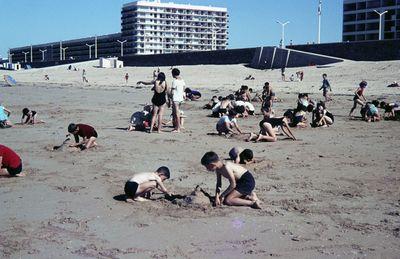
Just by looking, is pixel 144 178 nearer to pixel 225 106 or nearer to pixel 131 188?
pixel 131 188

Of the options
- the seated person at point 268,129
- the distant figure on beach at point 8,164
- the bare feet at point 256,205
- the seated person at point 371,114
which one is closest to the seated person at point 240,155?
the bare feet at point 256,205

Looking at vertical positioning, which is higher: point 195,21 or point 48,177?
point 195,21

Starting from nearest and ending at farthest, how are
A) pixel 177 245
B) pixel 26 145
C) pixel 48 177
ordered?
pixel 177 245 < pixel 48 177 < pixel 26 145

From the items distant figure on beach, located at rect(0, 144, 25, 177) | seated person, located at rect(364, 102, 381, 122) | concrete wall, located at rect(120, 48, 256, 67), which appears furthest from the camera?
concrete wall, located at rect(120, 48, 256, 67)

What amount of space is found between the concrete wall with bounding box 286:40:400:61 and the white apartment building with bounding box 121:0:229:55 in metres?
86.4

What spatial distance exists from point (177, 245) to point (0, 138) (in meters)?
9.37

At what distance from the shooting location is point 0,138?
12945 millimetres

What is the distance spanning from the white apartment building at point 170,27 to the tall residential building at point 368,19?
56419mm

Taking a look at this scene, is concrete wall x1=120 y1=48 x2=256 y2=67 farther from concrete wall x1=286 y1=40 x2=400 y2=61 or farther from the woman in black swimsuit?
the woman in black swimsuit

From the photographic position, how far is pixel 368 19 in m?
84.2

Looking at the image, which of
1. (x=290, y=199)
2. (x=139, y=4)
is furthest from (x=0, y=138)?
(x=139, y=4)

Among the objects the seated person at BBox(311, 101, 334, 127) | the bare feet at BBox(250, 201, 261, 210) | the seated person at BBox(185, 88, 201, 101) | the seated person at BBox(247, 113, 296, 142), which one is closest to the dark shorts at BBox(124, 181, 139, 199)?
the bare feet at BBox(250, 201, 261, 210)

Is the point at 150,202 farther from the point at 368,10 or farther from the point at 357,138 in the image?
the point at 368,10

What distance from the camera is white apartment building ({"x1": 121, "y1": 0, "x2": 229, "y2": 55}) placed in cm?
13425
